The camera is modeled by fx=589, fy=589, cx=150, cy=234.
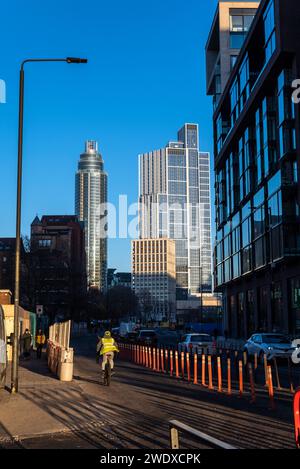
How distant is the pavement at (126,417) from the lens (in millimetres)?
9023

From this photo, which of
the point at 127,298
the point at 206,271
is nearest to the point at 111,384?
the point at 127,298

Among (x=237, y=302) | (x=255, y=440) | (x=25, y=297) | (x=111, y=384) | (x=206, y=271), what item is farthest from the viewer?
(x=206, y=271)

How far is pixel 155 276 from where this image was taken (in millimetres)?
151875

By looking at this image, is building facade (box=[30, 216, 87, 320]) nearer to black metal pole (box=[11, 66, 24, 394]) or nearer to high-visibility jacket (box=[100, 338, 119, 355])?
high-visibility jacket (box=[100, 338, 119, 355])

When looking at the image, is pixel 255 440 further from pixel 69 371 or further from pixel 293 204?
pixel 293 204

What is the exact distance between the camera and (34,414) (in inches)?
463

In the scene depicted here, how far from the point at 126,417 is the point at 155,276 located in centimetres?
14058

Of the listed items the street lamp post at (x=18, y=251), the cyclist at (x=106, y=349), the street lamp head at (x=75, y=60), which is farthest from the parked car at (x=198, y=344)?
the street lamp head at (x=75, y=60)

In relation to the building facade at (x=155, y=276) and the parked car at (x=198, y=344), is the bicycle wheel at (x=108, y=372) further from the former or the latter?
the building facade at (x=155, y=276)

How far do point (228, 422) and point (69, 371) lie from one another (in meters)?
8.92

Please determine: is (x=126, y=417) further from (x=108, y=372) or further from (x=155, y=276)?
(x=155, y=276)

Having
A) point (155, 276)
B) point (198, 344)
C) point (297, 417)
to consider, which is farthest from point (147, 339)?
point (155, 276)

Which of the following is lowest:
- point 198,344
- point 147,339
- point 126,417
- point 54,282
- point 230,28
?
point 126,417

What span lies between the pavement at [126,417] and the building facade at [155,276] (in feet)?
372
